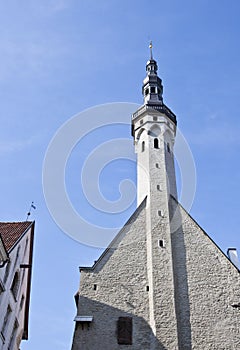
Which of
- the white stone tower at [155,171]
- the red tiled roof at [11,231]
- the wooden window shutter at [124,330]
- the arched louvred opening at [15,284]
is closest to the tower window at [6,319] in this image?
the arched louvred opening at [15,284]

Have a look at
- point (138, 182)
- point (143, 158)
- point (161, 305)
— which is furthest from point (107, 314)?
point (143, 158)

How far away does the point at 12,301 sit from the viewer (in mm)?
18016

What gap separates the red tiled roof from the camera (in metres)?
18.2

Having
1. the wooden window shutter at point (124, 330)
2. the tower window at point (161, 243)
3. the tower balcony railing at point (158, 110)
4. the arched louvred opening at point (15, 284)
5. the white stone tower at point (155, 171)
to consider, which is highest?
the tower balcony railing at point (158, 110)

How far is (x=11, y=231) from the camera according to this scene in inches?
783

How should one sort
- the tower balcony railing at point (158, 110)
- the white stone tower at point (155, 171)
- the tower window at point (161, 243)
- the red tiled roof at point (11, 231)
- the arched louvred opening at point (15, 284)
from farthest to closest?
the tower balcony railing at point (158, 110) → the tower window at point (161, 243) → the white stone tower at point (155, 171) → the arched louvred opening at point (15, 284) → the red tiled roof at point (11, 231)

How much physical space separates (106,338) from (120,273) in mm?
3344

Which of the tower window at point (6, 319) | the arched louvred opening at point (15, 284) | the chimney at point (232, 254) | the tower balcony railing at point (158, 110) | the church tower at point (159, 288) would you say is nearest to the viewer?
the tower window at point (6, 319)

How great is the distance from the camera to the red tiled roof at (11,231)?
1823 cm

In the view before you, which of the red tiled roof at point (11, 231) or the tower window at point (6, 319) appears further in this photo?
the red tiled roof at point (11, 231)

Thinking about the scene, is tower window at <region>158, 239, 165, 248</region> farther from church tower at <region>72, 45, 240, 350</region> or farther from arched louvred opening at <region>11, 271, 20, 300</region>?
arched louvred opening at <region>11, 271, 20, 300</region>

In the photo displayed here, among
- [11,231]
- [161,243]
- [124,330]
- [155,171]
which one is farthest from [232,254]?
[11,231]

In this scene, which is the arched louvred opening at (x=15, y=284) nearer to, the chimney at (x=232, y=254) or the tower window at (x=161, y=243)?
the tower window at (x=161, y=243)

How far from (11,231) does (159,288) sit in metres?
7.82
